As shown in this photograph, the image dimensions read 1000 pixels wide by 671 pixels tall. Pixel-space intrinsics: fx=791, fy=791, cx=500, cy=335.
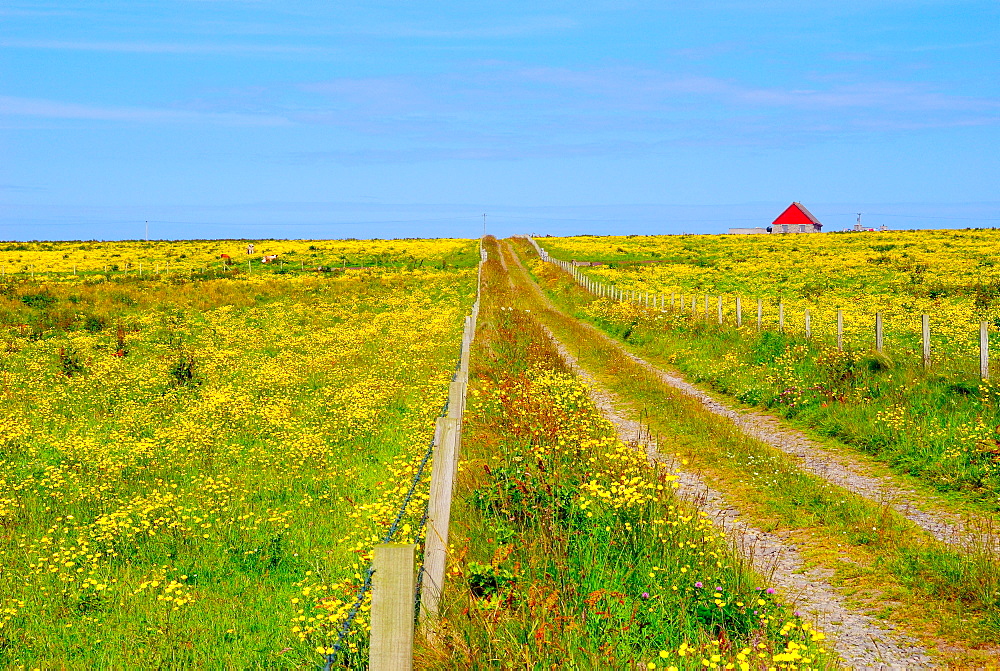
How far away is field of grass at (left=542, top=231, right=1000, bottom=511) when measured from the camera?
34.8 feet

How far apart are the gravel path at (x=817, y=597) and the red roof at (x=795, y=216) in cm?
13900

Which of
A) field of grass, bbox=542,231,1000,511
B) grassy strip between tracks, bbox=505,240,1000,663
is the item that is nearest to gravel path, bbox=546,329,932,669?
grassy strip between tracks, bbox=505,240,1000,663

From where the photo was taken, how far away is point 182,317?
98.9 feet

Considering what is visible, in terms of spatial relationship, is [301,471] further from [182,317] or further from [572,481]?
[182,317]

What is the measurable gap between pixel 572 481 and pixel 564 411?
359cm

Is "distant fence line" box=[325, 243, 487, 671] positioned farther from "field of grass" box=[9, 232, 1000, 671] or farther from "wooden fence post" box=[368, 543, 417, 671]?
"field of grass" box=[9, 232, 1000, 671]

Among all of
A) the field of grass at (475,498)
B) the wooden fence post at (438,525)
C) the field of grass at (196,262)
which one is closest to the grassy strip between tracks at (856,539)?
the field of grass at (475,498)

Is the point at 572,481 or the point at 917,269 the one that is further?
the point at 917,269

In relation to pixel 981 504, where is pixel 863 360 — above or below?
above

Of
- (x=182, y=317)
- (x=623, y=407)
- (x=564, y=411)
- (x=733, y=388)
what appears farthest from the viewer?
(x=182, y=317)

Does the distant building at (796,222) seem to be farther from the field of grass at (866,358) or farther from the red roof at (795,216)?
the field of grass at (866,358)

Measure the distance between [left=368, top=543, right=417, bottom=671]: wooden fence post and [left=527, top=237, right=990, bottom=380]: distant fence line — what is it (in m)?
11.9

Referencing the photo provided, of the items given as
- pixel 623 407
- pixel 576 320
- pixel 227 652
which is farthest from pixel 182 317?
pixel 227 652

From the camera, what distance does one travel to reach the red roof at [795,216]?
5423 inches
